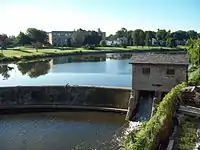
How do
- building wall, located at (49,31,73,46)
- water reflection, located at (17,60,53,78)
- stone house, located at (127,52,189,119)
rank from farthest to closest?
building wall, located at (49,31,73,46), water reflection, located at (17,60,53,78), stone house, located at (127,52,189,119)

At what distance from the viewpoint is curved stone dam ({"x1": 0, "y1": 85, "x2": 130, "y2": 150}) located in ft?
79.6

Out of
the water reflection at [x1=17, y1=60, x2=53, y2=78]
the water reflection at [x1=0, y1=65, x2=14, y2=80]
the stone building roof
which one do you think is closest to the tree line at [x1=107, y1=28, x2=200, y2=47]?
the water reflection at [x1=17, y1=60, x2=53, y2=78]

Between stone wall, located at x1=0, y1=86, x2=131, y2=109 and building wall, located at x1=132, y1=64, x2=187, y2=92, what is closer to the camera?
building wall, located at x1=132, y1=64, x2=187, y2=92

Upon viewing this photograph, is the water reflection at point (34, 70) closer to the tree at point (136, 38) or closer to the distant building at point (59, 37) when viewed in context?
the tree at point (136, 38)

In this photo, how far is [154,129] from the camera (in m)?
17.7

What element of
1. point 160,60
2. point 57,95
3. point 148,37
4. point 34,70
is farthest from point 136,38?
point 160,60

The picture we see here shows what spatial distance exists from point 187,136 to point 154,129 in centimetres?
359

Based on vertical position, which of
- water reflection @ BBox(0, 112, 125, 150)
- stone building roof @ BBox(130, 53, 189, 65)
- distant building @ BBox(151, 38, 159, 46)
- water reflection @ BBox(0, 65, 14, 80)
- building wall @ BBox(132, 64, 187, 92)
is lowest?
water reflection @ BBox(0, 112, 125, 150)

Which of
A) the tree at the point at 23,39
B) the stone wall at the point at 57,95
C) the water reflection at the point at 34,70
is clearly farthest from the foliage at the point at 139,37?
the stone wall at the point at 57,95

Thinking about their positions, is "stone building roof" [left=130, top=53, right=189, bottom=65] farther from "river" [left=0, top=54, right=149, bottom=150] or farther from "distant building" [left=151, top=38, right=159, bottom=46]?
"distant building" [left=151, top=38, right=159, bottom=46]

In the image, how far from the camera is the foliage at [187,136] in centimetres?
1863

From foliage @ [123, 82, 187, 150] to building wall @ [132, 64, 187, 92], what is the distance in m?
5.59

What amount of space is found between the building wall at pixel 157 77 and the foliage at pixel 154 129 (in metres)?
5.59

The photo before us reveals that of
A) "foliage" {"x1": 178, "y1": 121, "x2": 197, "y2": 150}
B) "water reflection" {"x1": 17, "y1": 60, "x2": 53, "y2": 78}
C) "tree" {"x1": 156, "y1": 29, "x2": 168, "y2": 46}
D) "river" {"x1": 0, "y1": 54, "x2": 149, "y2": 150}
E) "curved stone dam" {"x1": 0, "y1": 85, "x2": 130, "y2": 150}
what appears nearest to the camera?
"foliage" {"x1": 178, "y1": 121, "x2": 197, "y2": 150}
